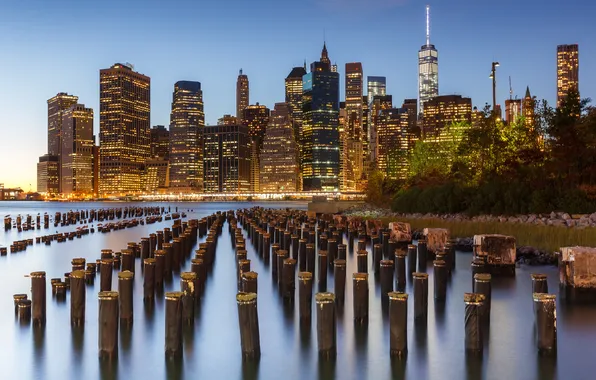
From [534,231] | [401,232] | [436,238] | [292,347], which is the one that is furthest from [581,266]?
[401,232]

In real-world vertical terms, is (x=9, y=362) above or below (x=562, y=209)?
below

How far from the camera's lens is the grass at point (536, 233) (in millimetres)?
19547

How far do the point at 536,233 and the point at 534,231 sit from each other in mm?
197

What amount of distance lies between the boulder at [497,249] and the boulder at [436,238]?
3.64 meters

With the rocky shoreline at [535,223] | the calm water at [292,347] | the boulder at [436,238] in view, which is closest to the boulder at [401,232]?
the rocky shoreline at [535,223]

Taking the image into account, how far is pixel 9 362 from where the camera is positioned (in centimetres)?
1020

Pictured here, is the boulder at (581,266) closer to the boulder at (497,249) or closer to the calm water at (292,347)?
the calm water at (292,347)

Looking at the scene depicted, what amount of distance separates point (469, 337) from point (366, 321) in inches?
98.6

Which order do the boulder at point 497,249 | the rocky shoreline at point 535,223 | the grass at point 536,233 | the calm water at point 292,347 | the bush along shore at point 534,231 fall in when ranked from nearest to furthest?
the calm water at point 292,347 < the boulder at point 497,249 < the grass at point 536,233 < the bush along shore at point 534,231 < the rocky shoreline at point 535,223

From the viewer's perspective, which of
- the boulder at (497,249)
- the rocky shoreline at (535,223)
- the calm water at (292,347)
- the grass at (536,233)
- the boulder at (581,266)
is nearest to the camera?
the calm water at (292,347)

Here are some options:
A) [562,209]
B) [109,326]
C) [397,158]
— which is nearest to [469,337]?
[109,326]

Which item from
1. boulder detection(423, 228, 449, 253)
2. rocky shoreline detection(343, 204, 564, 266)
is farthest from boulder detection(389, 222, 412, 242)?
boulder detection(423, 228, 449, 253)

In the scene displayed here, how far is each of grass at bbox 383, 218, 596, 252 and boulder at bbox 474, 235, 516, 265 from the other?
2.26 meters

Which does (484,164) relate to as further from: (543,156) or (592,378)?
(592,378)
